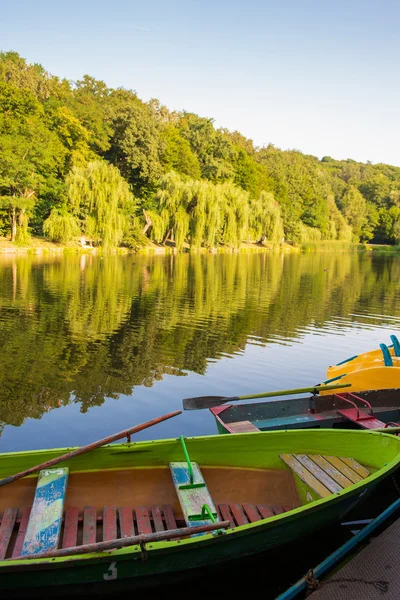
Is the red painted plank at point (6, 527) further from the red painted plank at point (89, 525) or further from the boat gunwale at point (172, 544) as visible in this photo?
the red painted plank at point (89, 525)

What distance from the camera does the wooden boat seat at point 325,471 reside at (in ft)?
16.1

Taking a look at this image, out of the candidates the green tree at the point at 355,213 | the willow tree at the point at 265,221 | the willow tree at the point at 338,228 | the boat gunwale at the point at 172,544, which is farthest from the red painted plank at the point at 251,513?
the green tree at the point at 355,213

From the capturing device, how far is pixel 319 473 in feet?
17.0

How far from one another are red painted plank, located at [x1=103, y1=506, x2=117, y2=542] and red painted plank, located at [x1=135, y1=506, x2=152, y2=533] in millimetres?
216

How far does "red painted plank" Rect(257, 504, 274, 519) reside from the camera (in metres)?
5.03

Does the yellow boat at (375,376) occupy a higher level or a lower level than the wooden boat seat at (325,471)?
higher

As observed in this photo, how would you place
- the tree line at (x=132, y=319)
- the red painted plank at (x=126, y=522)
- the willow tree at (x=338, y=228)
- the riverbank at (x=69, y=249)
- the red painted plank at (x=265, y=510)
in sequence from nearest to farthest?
the red painted plank at (x=126, y=522), the red painted plank at (x=265, y=510), the tree line at (x=132, y=319), the riverbank at (x=69, y=249), the willow tree at (x=338, y=228)

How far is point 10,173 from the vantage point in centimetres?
3759

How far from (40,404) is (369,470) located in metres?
5.89

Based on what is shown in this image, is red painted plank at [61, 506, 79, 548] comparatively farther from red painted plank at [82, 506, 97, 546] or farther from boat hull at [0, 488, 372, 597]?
boat hull at [0, 488, 372, 597]

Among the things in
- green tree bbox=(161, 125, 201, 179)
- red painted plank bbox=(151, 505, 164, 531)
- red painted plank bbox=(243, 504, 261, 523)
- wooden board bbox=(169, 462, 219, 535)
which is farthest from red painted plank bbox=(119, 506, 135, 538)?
green tree bbox=(161, 125, 201, 179)

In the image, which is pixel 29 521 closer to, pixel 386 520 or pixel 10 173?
pixel 386 520

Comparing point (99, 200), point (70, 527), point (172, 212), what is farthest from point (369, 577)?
point (172, 212)

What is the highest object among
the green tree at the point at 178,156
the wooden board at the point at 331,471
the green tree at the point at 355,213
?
the green tree at the point at 178,156
